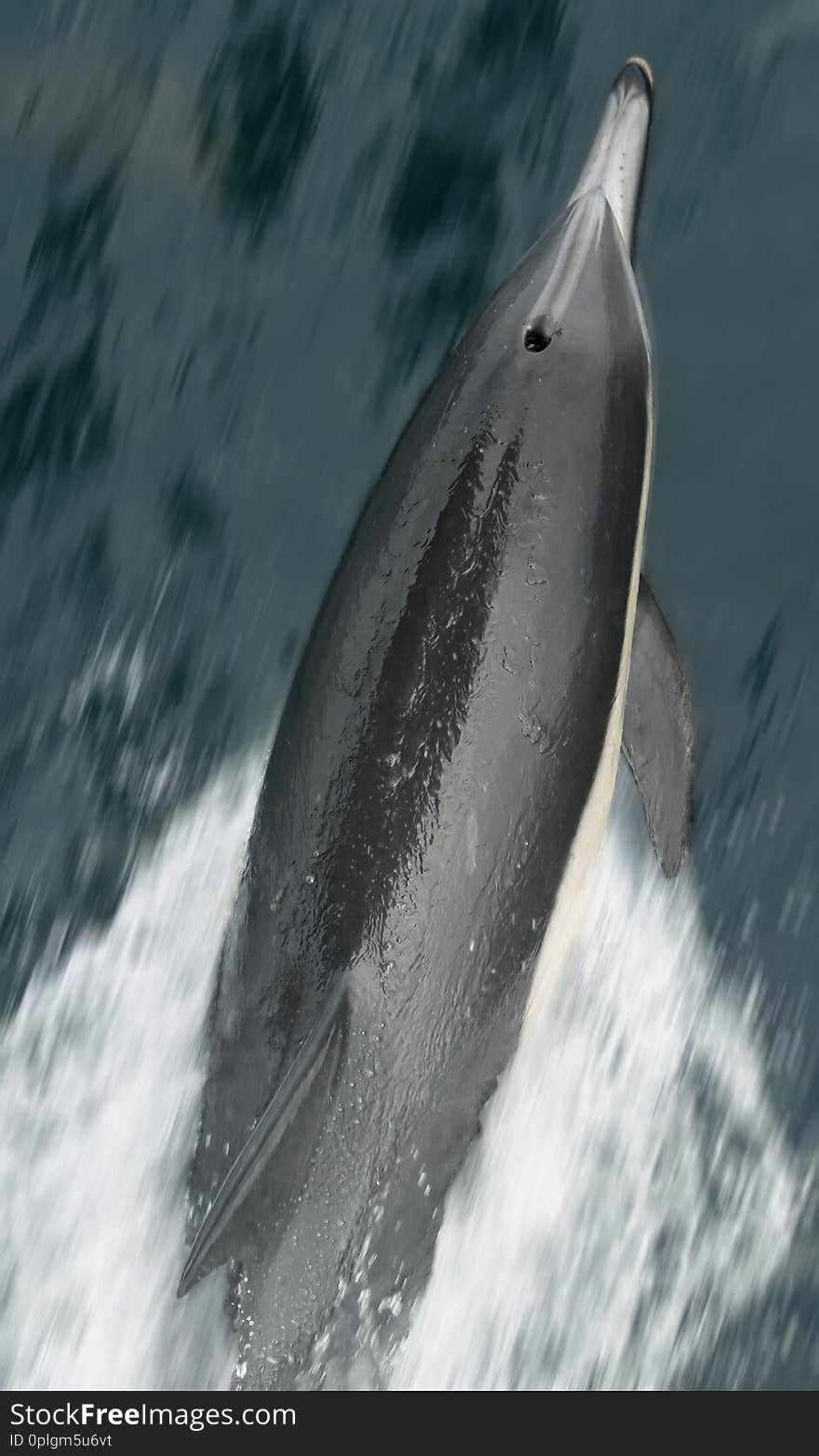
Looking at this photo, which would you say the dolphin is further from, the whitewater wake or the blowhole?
the whitewater wake

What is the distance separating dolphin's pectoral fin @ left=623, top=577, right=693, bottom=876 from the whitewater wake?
0.83 m

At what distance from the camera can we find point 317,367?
261 inches

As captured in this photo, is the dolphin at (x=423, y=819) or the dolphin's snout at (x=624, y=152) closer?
the dolphin at (x=423, y=819)

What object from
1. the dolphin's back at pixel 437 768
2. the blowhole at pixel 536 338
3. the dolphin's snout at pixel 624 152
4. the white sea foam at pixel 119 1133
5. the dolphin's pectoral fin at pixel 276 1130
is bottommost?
the white sea foam at pixel 119 1133

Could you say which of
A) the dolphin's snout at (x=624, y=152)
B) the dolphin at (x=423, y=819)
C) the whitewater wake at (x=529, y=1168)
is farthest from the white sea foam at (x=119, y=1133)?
the dolphin's snout at (x=624, y=152)

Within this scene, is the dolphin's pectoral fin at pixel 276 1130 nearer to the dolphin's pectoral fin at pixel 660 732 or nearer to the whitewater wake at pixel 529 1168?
the whitewater wake at pixel 529 1168

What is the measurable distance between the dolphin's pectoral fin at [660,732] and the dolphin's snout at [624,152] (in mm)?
1332

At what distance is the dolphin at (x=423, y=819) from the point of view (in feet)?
13.4

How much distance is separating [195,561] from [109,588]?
0.41m

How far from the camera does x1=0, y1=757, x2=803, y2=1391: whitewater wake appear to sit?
17.6ft

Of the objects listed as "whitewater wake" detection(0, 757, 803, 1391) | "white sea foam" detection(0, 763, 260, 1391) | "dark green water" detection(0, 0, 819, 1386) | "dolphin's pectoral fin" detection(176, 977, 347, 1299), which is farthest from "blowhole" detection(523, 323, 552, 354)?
"white sea foam" detection(0, 763, 260, 1391)

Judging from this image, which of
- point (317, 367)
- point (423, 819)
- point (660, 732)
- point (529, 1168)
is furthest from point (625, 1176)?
point (317, 367)

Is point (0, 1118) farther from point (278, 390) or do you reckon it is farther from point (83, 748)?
point (278, 390)

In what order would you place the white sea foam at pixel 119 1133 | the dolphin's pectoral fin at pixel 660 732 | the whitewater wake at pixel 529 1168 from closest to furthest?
the dolphin's pectoral fin at pixel 660 732
the white sea foam at pixel 119 1133
the whitewater wake at pixel 529 1168
